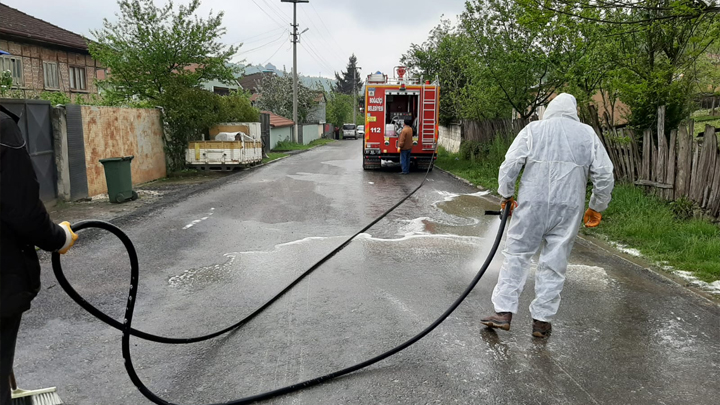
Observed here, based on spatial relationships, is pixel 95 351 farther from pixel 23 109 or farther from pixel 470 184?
pixel 470 184

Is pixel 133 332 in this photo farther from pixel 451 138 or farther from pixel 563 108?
pixel 451 138

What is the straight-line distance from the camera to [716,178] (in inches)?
293

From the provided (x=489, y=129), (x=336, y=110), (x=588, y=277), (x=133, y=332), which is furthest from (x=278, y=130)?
(x=133, y=332)

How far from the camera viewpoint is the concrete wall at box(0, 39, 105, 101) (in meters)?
21.6

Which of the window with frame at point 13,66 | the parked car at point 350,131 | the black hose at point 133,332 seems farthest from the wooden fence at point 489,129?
the parked car at point 350,131

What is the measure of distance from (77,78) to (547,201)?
27.1 m

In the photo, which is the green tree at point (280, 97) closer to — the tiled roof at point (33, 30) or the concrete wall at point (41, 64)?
the concrete wall at point (41, 64)

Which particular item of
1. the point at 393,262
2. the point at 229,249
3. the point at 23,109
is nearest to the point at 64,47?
the point at 23,109

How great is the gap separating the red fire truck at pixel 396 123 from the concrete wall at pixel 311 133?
82.9ft

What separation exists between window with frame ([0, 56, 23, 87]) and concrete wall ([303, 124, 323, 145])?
23.2m

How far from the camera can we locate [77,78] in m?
25.6

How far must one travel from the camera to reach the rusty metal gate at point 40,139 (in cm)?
941

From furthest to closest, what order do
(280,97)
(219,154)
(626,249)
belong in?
(280,97) < (219,154) < (626,249)

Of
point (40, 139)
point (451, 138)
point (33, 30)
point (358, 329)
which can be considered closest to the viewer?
point (358, 329)
